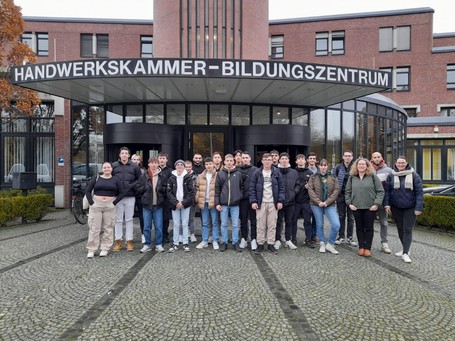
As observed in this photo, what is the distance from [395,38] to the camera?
2748 centimetres

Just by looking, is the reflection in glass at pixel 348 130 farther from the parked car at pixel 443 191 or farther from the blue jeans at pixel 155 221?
the blue jeans at pixel 155 221

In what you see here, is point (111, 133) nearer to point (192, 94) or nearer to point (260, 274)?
point (192, 94)

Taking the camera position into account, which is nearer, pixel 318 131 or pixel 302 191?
pixel 302 191

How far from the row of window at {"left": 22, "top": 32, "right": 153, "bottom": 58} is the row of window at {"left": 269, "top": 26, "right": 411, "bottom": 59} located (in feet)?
38.4

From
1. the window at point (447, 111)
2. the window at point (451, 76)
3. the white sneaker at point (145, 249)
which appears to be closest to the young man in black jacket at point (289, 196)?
the white sneaker at point (145, 249)

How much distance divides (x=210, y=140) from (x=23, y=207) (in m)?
6.10

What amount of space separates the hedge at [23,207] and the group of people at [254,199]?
178 inches

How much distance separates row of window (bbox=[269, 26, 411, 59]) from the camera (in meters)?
27.5

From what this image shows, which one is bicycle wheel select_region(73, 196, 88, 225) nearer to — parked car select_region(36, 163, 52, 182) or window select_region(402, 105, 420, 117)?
parked car select_region(36, 163, 52, 182)

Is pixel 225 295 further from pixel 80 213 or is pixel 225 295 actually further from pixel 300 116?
pixel 300 116

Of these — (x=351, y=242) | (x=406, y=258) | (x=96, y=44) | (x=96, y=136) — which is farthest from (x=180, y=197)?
(x=96, y=44)

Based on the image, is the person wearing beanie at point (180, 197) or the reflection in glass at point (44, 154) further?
Result: the reflection in glass at point (44, 154)

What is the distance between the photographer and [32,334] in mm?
3189

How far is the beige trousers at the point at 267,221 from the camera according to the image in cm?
609
